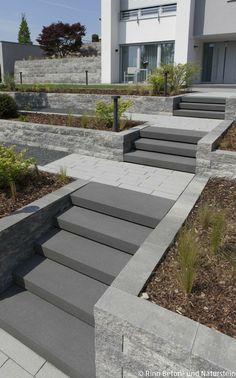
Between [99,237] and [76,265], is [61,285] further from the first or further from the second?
[99,237]

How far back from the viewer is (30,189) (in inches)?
164

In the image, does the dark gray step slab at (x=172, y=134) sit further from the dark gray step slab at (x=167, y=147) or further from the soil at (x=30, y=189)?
the soil at (x=30, y=189)

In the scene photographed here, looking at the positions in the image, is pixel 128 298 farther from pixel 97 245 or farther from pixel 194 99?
pixel 194 99

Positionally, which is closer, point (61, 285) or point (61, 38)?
point (61, 285)

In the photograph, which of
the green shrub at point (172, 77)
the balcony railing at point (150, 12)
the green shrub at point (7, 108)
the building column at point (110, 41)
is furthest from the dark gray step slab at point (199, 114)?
the building column at point (110, 41)

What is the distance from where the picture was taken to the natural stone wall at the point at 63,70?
19.0m

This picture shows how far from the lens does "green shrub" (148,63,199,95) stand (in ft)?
30.2

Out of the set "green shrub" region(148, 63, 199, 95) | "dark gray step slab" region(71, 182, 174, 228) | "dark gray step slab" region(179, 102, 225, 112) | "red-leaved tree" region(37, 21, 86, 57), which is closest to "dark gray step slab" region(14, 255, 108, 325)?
"dark gray step slab" region(71, 182, 174, 228)

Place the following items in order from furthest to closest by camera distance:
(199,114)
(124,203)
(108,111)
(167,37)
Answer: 1. (167,37)
2. (199,114)
3. (108,111)
4. (124,203)

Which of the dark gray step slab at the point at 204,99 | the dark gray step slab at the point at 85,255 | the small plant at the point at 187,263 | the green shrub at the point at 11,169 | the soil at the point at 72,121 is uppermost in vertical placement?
the dark gray step slab at the point at 204,99

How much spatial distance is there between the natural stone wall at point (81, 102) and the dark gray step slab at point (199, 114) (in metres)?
0.22

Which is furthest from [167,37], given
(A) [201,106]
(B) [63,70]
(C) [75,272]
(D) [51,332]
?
(D) [51,332]

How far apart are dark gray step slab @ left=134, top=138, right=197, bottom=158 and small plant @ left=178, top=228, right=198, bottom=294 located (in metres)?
2.94

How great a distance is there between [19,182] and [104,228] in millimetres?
1551
